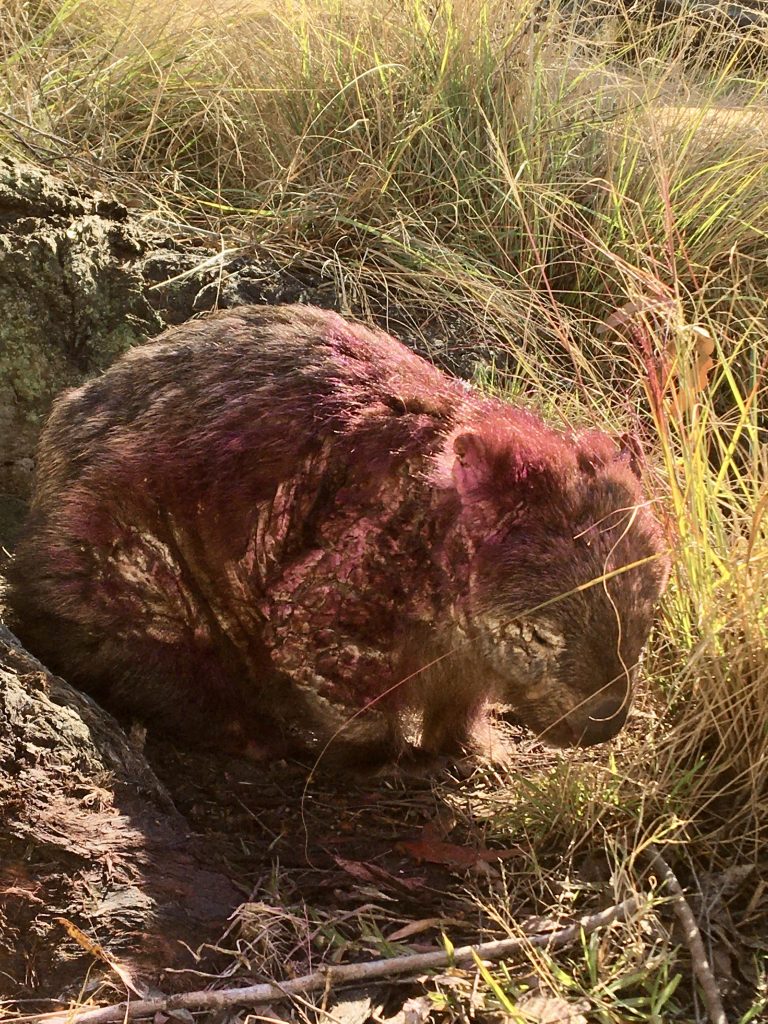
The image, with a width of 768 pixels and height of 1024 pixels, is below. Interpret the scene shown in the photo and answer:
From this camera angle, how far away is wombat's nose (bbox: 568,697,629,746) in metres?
2.66

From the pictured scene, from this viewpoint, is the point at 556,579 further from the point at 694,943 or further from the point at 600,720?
the point at 694,943

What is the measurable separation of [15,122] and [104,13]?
1514 millimetres

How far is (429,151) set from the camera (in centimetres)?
525

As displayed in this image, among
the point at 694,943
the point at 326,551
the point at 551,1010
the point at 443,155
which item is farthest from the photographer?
the point at 443,155

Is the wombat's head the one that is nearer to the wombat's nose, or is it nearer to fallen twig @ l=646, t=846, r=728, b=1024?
the wombat's nose

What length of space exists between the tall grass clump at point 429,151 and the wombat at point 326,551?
1.36 meters

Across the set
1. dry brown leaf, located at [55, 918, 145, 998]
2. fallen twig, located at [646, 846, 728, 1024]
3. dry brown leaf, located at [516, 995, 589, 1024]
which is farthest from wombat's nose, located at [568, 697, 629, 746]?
dry brown leaf, located at [55, 918, 145, 998]

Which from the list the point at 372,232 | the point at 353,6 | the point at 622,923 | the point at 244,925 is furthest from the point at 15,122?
the point at 622,923

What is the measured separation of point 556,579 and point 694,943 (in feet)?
2.78

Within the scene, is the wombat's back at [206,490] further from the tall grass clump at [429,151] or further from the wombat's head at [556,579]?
the tall grass clump at [429,151]

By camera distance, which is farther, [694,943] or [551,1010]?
[694,943]

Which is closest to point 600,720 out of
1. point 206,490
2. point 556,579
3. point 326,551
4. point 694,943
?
point 556,579

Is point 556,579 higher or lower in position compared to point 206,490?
higher

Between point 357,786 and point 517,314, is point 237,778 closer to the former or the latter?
point 357,786
